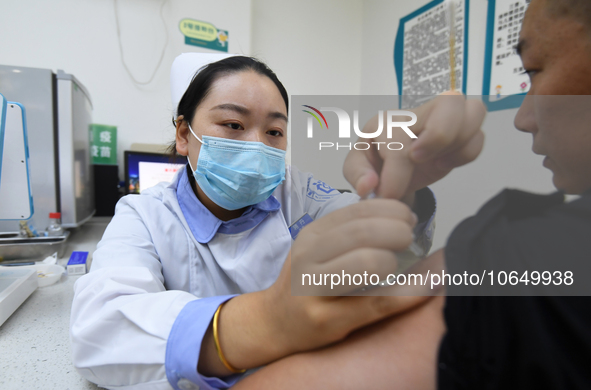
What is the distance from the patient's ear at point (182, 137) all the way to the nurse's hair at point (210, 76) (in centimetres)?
2

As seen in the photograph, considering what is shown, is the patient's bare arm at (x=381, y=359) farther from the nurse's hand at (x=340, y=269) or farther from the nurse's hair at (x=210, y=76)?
the nurse's hair at (x=210, y=76)

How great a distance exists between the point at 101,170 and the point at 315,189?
1.66 m

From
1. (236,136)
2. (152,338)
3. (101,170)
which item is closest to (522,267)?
(152,338)

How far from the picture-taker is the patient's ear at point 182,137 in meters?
0.82

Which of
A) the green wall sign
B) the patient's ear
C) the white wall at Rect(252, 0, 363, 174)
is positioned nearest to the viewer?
the patient's ear

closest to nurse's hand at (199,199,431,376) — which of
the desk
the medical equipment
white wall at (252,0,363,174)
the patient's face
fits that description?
the patient's face

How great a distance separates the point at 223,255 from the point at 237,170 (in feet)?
0.67

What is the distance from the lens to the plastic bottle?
3.98 feet

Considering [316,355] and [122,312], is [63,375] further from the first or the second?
[316,355]

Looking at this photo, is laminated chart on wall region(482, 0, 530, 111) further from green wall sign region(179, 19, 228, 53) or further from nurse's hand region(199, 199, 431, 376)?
green wall sign region(179, 19, 228, 53)

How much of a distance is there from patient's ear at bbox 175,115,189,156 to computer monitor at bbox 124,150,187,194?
858mm

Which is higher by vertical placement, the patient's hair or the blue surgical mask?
the patient's hair

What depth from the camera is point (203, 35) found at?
1.93 m

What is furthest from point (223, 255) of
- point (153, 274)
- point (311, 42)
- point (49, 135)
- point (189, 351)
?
point (311, 42)
